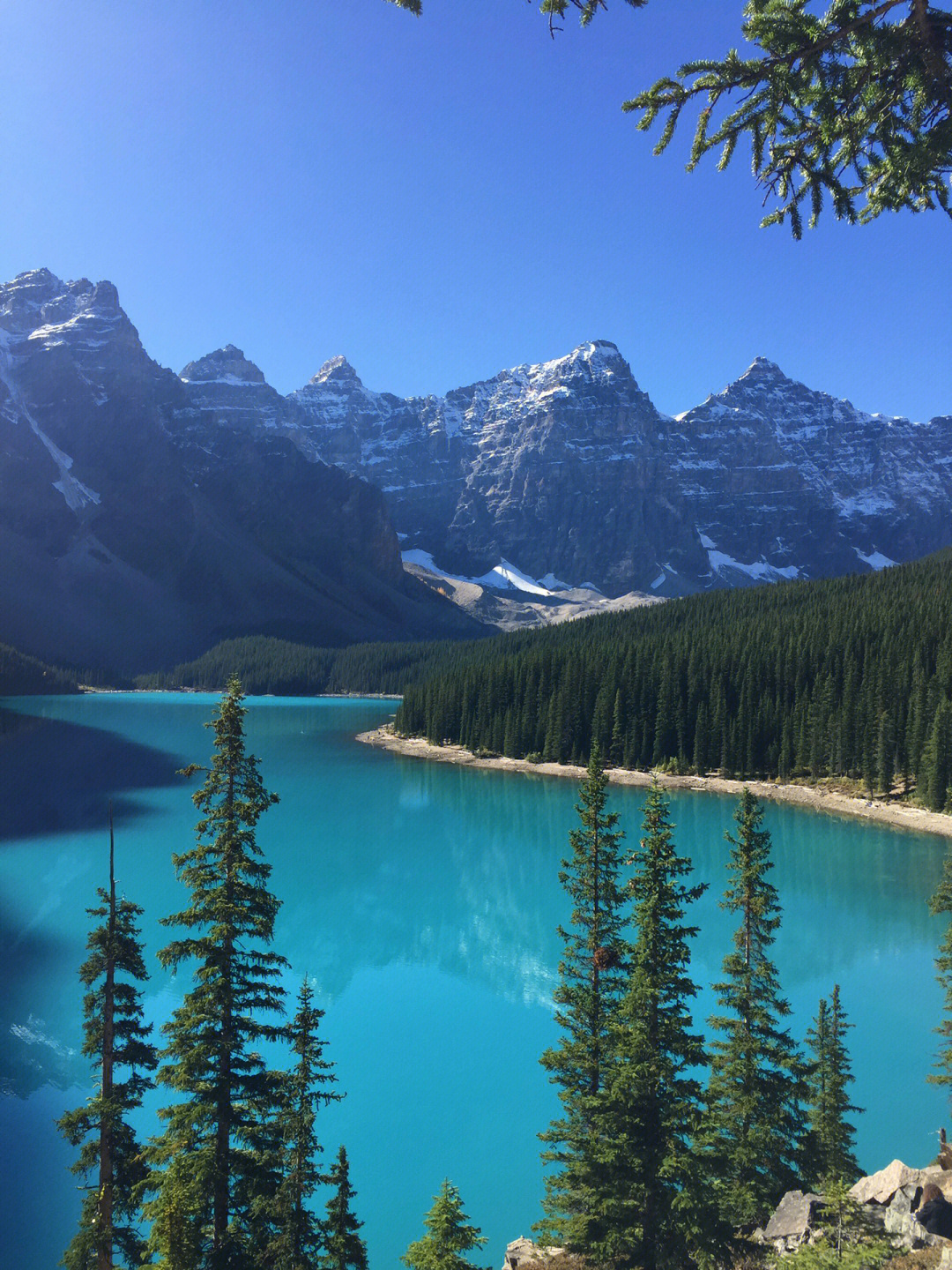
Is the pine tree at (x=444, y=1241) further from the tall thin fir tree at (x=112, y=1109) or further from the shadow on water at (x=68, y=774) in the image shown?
the shadow on water at (x=68, y=774)

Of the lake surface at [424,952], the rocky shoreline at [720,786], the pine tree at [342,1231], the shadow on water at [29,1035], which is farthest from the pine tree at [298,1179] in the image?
the rocky shoreline at [720,786]

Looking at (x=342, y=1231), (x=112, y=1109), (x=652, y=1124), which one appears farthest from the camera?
(x=652, y=1124)

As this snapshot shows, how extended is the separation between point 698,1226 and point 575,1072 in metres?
3.55

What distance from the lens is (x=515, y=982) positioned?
1191 inches

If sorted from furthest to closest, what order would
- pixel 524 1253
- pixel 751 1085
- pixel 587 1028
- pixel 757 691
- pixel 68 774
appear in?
pixel 757 691, pixel 68 774, pixel 587 1028, pixel 751 1085, pixel 524 1253

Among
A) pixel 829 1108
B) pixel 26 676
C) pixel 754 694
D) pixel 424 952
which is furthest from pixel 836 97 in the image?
pixel 26 676

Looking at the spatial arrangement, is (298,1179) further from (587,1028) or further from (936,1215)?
(936,1215)

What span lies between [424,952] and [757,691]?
53.3m

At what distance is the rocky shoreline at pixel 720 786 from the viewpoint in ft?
182

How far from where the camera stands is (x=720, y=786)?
71.6 metres

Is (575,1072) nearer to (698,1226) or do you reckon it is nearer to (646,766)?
(698,1226)

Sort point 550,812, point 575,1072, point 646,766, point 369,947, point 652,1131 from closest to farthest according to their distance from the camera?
point 652,1131, point 575,1072, point 369,947, point 550,812, point 646,766

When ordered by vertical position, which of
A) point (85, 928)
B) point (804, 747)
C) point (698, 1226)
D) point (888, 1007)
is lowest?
point (85, 928)

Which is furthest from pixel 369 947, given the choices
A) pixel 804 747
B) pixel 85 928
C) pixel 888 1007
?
pixel 804 747
